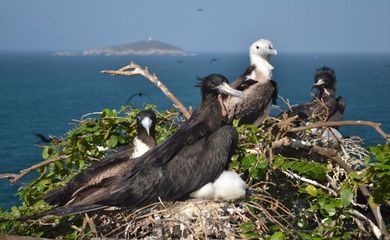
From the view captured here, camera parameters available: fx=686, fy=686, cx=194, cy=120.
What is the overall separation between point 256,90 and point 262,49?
0.84m

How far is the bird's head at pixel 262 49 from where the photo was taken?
9602mm

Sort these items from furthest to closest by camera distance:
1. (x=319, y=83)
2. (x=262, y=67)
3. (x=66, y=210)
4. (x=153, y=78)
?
(x=319, y=83) → (x=262, y=67) → (x=153, y=78) → (x=66, y=210)

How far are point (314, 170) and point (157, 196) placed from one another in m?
1.46

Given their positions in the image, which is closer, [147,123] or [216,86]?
[216,86]

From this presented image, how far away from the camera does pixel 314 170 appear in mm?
6250

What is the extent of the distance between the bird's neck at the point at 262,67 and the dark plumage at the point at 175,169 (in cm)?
251

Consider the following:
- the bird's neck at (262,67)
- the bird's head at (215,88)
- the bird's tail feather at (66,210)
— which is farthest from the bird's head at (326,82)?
the bird's tail feather at (66,210)

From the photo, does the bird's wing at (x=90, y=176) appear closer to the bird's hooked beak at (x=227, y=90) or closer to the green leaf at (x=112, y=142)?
the green leaf at (x=112, y=142)

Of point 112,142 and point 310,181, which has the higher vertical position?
point 112,142

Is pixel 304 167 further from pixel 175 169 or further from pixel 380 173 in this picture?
pixel 175 169

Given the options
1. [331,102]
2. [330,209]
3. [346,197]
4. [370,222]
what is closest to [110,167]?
[330,209]

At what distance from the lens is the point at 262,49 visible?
961 cm

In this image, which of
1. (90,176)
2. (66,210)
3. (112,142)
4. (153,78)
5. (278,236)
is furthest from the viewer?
(153,78)

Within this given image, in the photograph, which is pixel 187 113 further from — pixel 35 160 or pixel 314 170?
pixel 35 160
